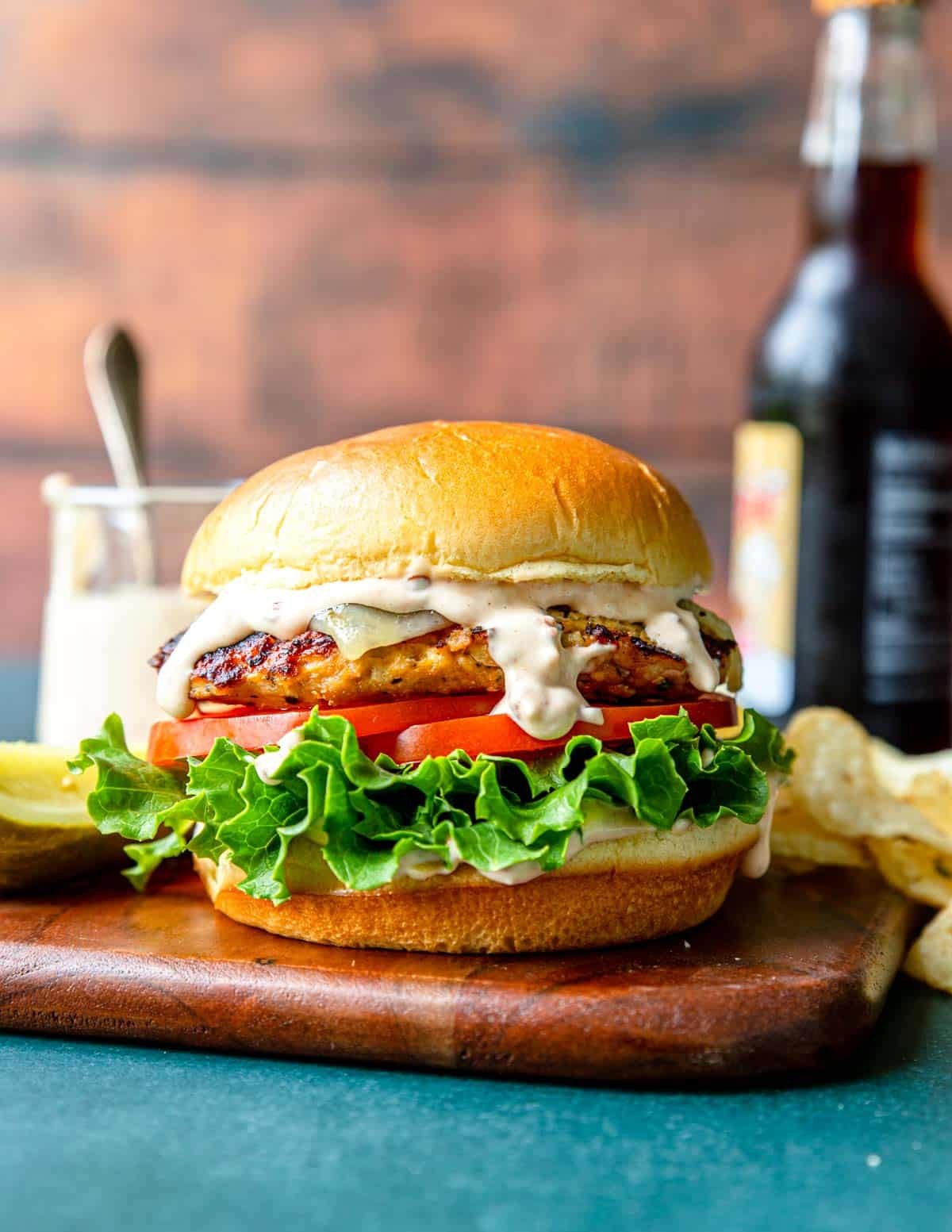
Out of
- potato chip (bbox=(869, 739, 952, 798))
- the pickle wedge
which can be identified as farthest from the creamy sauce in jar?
potato chip (bbox=(869, 739, 952, 798))

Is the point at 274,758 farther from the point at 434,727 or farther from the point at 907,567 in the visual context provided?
the point at 907,567

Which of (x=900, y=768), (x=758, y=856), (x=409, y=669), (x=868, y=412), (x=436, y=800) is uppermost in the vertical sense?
(x=868, y=412)

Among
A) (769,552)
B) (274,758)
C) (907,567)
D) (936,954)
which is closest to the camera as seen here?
(274,758)

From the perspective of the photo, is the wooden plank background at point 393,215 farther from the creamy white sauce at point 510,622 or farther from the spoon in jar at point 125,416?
the creamy white sauce at point 510,622

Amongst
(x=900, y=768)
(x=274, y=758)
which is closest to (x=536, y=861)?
(x=274, y=758)

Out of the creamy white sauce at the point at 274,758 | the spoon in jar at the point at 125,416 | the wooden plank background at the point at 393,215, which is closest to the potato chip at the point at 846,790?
the creamy white sauce at the point at 274,758

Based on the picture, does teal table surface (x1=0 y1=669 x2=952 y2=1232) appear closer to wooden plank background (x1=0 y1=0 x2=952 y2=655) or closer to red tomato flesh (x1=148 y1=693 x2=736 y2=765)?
red tomato flesh (x1=148 y1=693 x2=736 y2=765)

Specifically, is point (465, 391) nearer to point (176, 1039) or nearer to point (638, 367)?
point (638, 367)

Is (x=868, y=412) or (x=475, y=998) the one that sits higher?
(x=868, y=412)
